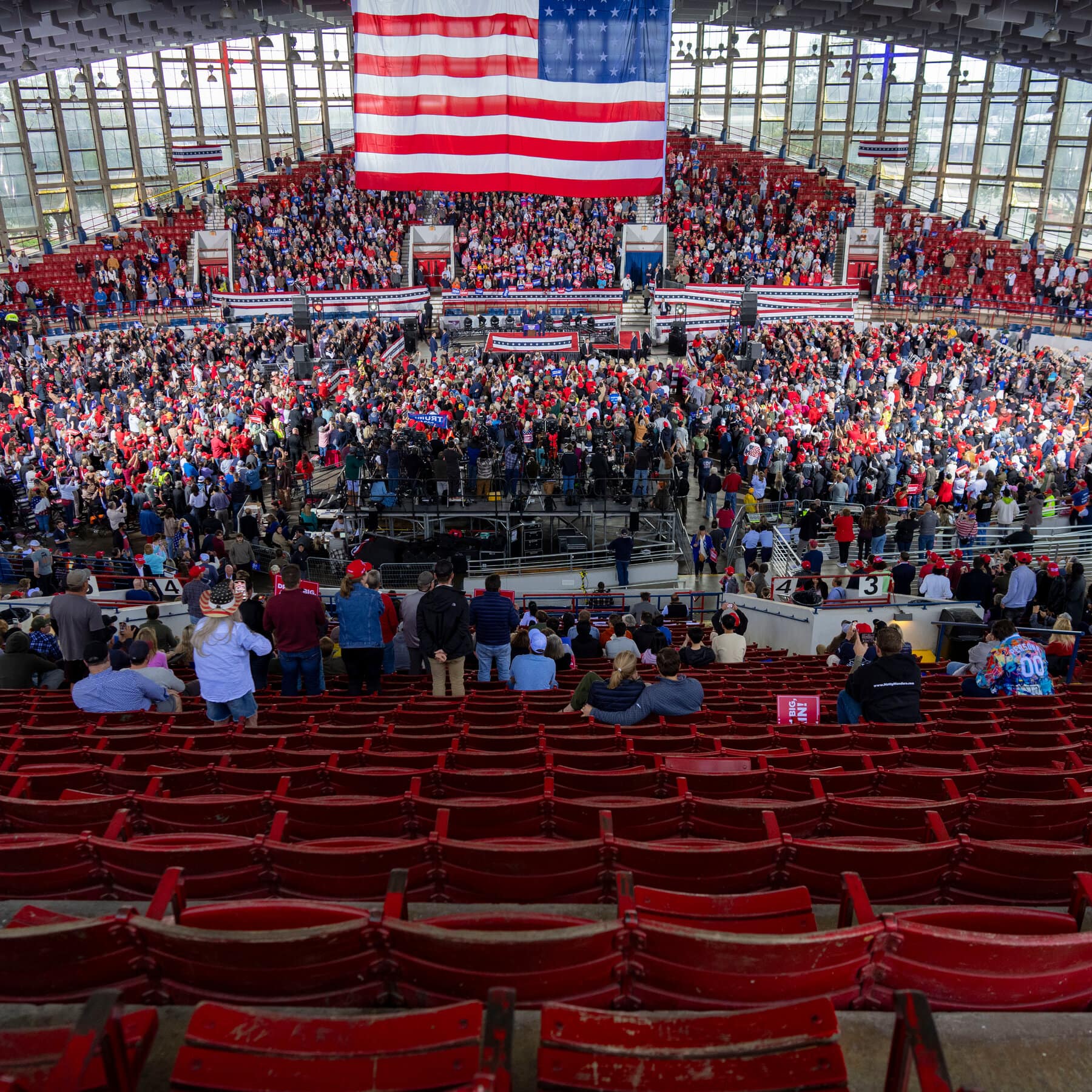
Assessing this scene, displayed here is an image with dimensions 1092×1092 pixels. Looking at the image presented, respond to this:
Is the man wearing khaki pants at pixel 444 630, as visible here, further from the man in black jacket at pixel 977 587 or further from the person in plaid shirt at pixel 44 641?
the man in black jacket at pixel 977 587

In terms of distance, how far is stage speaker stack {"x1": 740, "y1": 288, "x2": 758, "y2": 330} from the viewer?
1219 inches

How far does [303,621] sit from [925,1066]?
5811 millimetres

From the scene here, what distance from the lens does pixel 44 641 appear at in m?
8.18

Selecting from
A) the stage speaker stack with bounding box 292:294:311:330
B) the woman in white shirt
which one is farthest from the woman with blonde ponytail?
the stage speaker stack with bounding box 292:294:311:330

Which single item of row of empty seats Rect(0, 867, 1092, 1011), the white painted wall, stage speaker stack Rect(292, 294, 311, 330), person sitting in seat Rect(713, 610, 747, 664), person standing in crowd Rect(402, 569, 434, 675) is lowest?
the white painted wall

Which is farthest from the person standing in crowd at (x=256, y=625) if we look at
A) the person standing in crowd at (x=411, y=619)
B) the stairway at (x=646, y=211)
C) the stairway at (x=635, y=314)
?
the stairway at (x=646, y=211)

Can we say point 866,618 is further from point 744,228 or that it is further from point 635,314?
point 744,228

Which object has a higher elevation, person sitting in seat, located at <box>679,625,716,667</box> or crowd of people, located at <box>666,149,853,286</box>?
crowd of people, located at <box>666,149,853,286</box>

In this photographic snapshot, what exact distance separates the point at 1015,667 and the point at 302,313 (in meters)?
27.8

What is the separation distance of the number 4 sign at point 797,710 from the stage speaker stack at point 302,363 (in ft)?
69.9

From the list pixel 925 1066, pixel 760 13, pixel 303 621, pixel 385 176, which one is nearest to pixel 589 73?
pixel 385 176

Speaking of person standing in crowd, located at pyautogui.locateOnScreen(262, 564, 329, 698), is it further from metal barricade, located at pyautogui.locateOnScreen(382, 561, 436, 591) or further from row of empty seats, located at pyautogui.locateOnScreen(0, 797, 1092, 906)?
metal barricade, located at pyautogui.locateOnScreen(382, 561, 436, 591)

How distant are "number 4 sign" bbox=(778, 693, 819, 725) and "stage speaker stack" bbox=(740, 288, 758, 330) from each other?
87.7 ft

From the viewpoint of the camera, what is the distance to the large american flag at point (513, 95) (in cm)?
1530
